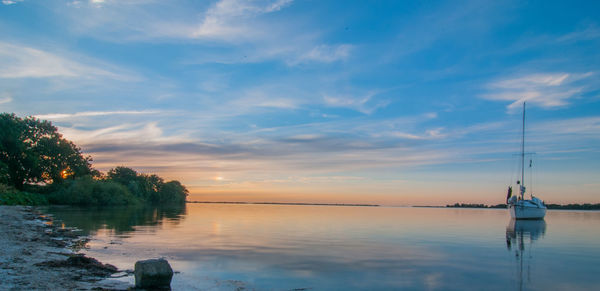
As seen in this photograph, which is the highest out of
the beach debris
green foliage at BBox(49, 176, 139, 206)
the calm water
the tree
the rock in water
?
the tree

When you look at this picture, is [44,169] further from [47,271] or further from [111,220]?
[47,271]

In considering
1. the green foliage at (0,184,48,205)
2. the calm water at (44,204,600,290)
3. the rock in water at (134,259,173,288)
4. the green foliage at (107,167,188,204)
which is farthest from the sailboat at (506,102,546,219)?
the green foliage at (107,167,188,204)

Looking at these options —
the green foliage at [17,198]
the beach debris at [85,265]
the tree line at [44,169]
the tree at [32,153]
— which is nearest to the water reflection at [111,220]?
the beach debris at [85,265]

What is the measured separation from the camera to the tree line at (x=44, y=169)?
286 ft

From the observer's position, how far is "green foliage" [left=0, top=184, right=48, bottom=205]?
7125 centimetres

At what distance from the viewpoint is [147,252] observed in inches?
Answer: 787

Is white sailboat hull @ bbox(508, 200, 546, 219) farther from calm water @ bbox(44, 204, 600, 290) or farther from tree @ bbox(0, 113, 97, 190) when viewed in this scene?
tree @ bbox(0, 113, 97, 190)

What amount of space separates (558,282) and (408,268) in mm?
6383

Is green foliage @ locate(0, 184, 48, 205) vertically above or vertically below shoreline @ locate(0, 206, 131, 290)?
below

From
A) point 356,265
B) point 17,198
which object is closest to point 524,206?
point 356,265

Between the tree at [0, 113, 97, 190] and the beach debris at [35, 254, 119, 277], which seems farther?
the tree at [0, 113, 97, 190]

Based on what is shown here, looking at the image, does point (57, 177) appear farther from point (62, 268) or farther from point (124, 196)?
point (62, 268)

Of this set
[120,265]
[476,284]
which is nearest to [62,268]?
[120,265]

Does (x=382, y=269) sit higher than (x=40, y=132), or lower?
lower
